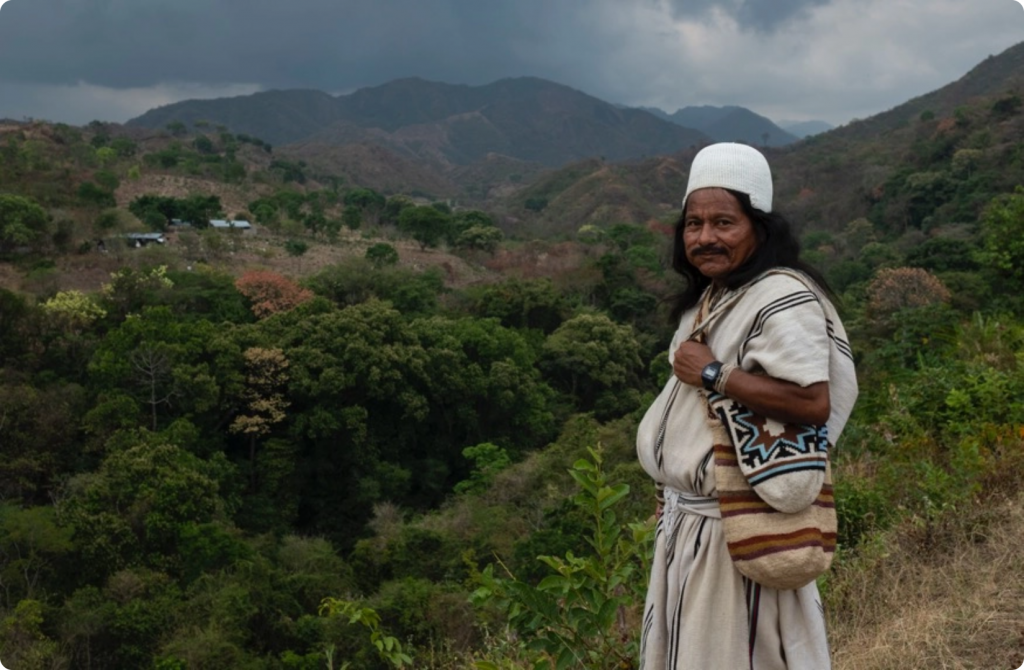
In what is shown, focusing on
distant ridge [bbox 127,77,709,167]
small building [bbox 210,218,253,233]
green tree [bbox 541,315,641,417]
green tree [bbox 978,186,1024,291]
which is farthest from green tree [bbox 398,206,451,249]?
distant ridge [bbox 127,77,709,167]

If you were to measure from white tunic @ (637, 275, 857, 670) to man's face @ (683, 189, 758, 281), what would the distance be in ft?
0.21

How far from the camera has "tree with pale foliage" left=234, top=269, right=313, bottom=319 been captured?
17188 mm

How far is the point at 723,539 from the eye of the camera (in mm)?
1143

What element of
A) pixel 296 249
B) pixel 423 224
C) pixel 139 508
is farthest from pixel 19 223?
pixel 423 224

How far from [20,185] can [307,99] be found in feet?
525

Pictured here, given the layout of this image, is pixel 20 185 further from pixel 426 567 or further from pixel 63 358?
pixel 426 567

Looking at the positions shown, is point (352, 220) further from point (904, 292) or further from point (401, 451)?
point (904, 292)

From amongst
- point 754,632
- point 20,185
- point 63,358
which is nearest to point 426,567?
point 63,358

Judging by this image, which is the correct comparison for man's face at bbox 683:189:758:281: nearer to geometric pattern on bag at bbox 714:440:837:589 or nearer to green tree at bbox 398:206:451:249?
geometric pattern on bag at bbox 714:440:837:589

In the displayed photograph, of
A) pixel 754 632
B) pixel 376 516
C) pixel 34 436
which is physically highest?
pixel 754 632

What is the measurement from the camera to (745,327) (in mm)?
1157

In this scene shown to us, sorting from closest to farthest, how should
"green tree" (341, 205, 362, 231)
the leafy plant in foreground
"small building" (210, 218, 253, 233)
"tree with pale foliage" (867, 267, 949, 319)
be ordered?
the leafy plant in foreground, "tree with pale foliage" (867, 267, 949, 319), "small building" (210, 218, 253, 233), "green tree" (341, 205, 362, 231)

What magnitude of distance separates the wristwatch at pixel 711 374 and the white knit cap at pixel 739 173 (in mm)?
254

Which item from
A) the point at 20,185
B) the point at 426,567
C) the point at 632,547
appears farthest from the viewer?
the point at 20,185
